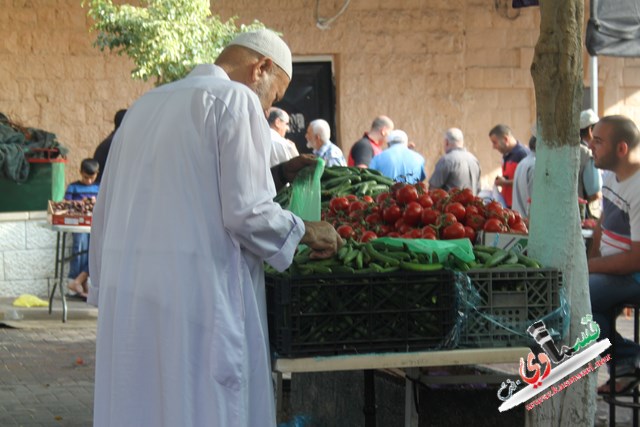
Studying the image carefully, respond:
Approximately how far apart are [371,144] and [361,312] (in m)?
8.93

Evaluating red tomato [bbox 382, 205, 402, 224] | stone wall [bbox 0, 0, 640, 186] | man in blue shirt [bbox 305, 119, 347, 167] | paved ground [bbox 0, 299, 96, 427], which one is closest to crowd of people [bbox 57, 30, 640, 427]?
red tomato [bbox 382, 205, 402, 224]

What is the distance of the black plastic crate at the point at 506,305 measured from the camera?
4254mm

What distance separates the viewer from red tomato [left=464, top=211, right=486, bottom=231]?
17.7 ft

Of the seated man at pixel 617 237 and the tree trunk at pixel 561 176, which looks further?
the seated man at pixel 617 237

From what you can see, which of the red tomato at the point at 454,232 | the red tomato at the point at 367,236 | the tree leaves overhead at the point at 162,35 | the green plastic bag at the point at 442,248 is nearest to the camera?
the green plastic bag at the point at 442,248

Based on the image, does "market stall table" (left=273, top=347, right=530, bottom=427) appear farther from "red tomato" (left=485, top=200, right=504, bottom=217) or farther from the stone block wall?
the stone block wall

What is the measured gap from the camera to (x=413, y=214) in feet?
17.8

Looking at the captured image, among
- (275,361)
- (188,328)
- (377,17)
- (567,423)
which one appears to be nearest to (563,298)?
(567,423)

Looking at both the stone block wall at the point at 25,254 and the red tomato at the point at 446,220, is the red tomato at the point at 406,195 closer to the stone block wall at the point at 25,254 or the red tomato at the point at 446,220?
the red tomato at the point at 446,220

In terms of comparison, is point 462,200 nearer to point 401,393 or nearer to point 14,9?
point 401,393

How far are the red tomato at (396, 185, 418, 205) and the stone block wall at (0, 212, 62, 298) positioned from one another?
25.8ft

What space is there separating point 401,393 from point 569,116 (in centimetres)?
164

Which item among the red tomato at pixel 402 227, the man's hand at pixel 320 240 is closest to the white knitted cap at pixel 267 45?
the man's hand at pixel 320 240

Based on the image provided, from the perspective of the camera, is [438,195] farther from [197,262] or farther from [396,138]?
[396,138]
